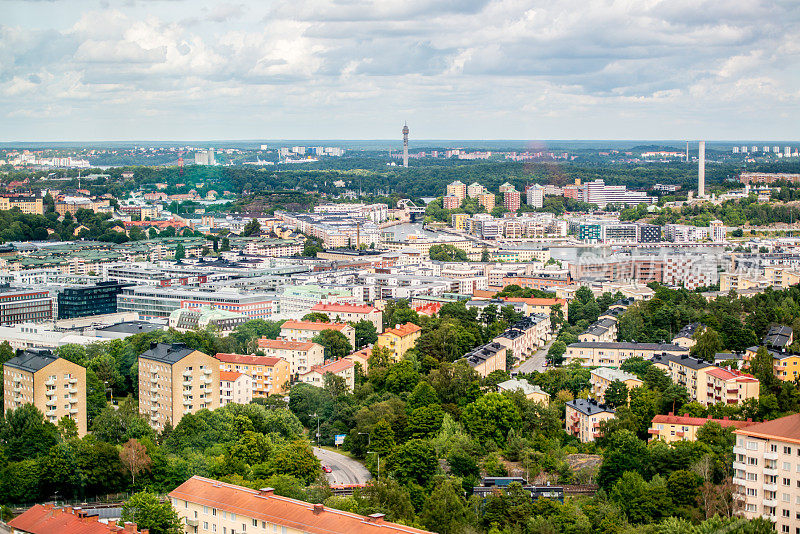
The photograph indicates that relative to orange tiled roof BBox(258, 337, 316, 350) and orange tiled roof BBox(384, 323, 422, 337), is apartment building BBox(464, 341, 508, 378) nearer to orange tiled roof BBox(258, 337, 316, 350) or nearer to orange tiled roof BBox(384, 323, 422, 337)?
orange tiled roof BBox(384, 323, 422, 337)

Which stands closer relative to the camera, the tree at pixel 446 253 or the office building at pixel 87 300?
the office building at pixel 87 300

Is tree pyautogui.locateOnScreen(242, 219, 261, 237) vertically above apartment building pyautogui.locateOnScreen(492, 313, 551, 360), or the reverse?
tree pyautogui.locateOnScreen(242, 219, 261, 237)

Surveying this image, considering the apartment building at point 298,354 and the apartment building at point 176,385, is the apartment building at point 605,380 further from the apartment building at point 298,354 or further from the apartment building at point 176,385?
the apartment building at point 176,385

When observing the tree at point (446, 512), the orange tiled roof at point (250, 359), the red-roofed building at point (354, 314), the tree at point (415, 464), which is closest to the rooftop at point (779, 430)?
the tree at point (446, 512)

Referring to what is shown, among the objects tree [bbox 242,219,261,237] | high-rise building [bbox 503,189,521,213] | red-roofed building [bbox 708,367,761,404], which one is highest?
high-rise building [bbox 503,189,521,213]

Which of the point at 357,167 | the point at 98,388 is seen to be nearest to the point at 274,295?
the point at 98,388

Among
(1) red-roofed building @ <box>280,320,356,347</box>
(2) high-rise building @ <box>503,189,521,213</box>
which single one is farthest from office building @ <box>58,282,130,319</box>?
(2) high-rise building @ <box>503,189,521,213</box>

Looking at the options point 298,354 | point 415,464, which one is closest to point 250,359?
point 298,354

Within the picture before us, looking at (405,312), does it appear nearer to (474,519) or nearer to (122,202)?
(474,519)
